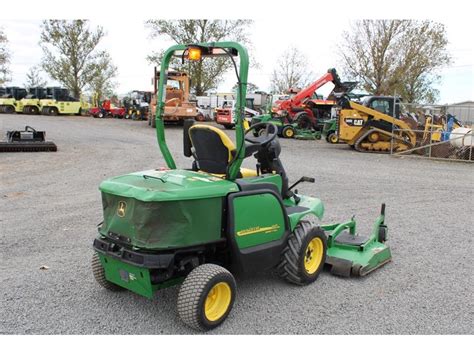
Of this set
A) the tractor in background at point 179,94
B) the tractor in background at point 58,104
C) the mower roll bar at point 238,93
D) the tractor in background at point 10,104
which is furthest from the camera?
the tractor in background at point 10,104

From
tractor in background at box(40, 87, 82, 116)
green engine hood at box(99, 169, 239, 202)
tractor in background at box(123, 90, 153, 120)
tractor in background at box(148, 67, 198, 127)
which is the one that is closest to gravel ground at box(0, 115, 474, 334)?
green engine hood at box(99, 169, 239, 202)

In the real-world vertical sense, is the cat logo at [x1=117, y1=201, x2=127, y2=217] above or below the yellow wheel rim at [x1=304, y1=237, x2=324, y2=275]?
above

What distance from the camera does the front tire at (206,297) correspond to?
3367 mm

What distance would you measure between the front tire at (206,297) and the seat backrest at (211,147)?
3.32 ft

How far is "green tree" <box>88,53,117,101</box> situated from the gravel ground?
Answer: 32.7 m

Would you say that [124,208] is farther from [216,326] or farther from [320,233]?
[320,233]

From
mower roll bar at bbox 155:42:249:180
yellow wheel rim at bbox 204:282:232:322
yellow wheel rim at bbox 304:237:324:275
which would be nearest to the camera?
yellow wheel rim at bbox 204:282:232:322

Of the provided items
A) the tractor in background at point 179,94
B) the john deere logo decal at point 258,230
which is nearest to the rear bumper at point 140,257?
the john deere logo decal at point 258,230

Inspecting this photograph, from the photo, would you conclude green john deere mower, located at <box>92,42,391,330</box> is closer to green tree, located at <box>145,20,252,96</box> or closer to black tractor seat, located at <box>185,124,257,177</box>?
black tractor seat, located at <box>185,124,257,177</box>

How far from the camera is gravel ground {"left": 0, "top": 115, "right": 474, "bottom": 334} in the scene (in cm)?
362

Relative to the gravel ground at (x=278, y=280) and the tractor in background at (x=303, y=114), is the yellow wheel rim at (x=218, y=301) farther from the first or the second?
the tractor in background at (x=303, y=114)

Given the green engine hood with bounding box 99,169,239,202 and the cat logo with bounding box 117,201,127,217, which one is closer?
the green engine hood with bounding box 99,169,239,202

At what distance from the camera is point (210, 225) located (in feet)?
12.0

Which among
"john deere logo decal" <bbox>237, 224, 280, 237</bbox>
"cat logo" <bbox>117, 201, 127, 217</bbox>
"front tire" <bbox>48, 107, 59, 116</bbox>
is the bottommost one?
"john deere logo decal" <bbox>237, 224, 280, 237</bbox>
